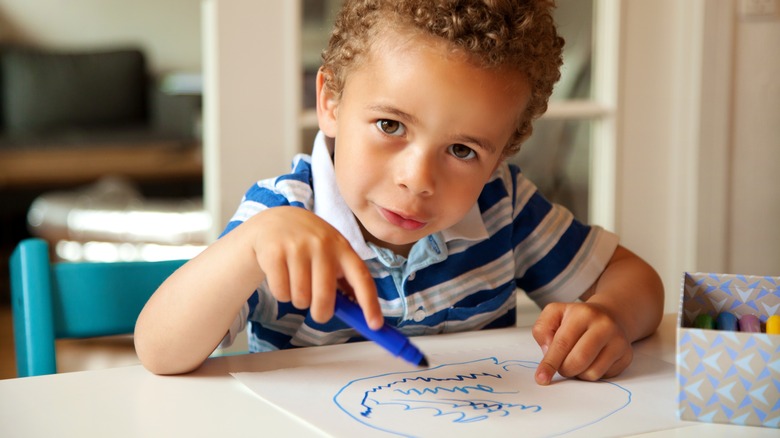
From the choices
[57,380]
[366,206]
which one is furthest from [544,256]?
[57,380]

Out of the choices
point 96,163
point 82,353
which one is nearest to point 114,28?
point 96,163

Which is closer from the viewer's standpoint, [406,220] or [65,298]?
[406,220]

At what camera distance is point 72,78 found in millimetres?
4410

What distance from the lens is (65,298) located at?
A: 0.84 m

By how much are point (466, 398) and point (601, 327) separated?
0.51 feet

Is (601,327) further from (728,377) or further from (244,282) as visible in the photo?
(244,282)

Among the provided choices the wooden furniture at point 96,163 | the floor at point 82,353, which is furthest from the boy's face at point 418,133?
the wooden furniture at point 96,163

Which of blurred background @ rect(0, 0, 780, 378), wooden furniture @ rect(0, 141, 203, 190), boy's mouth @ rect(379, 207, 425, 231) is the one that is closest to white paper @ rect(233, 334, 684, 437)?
boy's mouth @ rect(379, 207, 425, 231)

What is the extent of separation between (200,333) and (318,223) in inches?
5.6

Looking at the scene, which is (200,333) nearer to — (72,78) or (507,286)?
(507,286)

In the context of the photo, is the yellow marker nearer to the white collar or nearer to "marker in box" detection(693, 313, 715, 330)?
"marker in box" detection(693, 313, 715, 330)

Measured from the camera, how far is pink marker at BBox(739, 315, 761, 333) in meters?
0.66

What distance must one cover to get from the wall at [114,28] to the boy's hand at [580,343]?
4.36m

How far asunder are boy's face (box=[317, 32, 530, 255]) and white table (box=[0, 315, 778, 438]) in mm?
126
